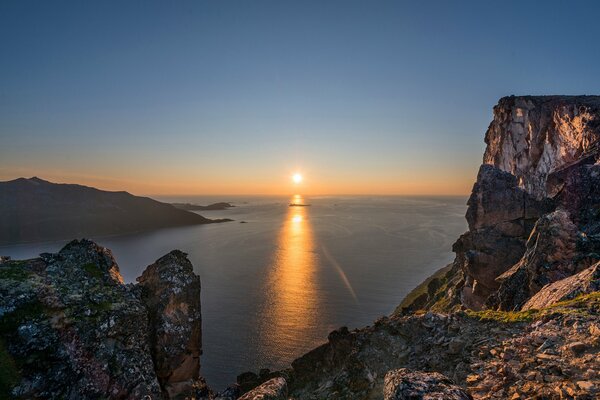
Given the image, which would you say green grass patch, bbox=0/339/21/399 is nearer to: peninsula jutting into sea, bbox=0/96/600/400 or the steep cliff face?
peninsula jutting into sea, bbox=0/96/600/400

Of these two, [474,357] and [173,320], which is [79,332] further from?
[474,357]

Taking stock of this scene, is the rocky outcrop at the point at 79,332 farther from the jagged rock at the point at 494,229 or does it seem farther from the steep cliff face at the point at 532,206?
the jagged rock at the point at 494,229

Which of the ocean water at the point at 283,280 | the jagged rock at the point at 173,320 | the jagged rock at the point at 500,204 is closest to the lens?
the jagged rock at the point at 173,320

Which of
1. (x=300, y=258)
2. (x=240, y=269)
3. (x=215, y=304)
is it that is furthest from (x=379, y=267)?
(x=215, y=304)

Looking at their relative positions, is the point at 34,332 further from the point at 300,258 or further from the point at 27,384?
the point at 300,258

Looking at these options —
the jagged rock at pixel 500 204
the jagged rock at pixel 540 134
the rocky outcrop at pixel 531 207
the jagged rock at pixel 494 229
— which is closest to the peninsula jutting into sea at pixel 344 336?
the rocky outcrop at pixel 531 207
